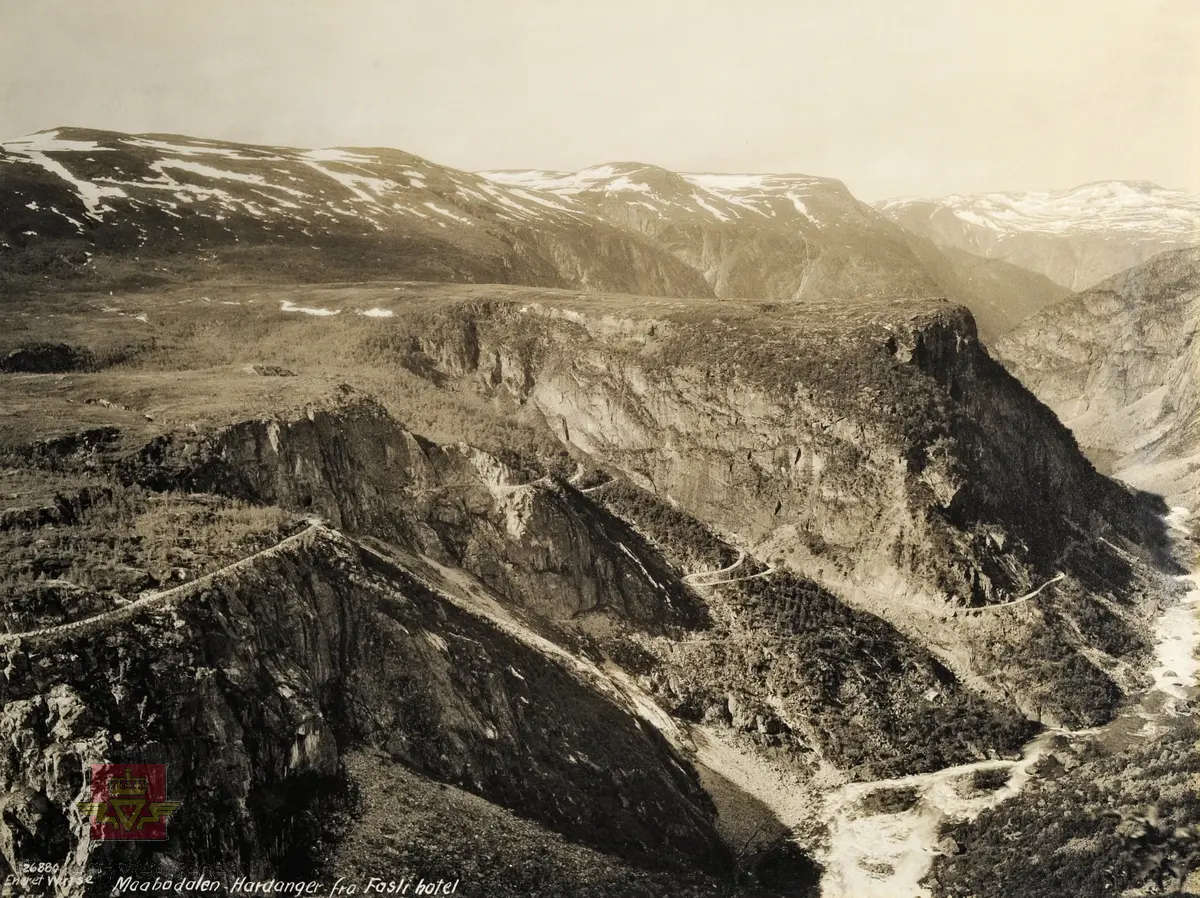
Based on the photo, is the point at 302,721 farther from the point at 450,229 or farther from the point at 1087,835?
the point at 450,229

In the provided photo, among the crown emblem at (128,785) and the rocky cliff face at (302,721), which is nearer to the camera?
the crown emblem at (128,785)

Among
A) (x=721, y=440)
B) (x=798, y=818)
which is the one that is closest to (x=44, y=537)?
(x=798, y=818)

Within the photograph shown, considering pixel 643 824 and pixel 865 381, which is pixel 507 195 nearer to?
pixel 865 381

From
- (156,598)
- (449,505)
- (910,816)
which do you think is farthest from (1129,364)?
(156,598)

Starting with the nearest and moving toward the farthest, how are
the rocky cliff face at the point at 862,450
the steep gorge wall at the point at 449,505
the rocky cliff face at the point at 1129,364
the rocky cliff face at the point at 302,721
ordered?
A: the rocky cliff face at the point at 302,721, the steep gorge wall at the point at 449,505, the rocky cliff face at the point at 862,450, the rocky cliff face at the point at 1129,364

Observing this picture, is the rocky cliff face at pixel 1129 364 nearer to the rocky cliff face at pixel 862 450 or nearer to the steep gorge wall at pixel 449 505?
the rocky cliff face at pixel 862 450

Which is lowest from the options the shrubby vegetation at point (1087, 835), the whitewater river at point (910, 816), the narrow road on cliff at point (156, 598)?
the whitewater river at point (910, 816)

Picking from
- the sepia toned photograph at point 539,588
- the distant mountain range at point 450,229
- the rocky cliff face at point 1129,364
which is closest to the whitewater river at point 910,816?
the sepia toned photograph at point 539,588

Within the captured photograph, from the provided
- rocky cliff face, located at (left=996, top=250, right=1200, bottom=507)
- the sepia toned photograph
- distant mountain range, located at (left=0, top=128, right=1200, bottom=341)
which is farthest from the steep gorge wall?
rocky cliff face, located at (left=996, top=250, right=1200, bottom=507)
